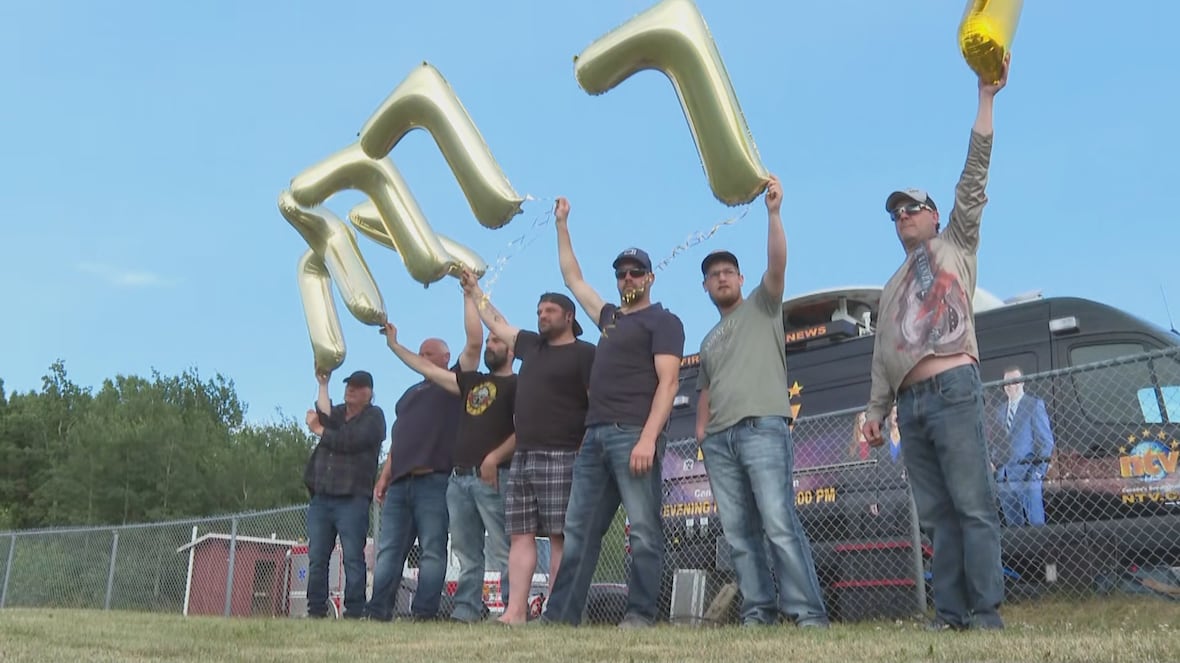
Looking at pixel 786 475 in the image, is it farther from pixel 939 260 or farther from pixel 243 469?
pixel 243 469

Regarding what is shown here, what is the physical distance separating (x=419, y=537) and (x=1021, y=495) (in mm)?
3531

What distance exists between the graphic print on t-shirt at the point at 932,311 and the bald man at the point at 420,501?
294 centimetres

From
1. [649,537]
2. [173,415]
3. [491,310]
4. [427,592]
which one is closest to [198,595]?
[427,592]

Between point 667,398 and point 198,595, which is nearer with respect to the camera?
point 667,398

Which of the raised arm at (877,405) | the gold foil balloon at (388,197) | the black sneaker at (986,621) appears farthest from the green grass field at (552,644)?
Answer: the gold foil balloon at (388,197)

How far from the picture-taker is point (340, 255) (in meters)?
6.63

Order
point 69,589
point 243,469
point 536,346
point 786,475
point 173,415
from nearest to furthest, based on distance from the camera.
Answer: point 786,475 < point 536,346 < point 69,589 < point 243,469 < point 173,415

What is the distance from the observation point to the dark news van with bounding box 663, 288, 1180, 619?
589 centimetres

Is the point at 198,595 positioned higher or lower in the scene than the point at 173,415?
lower

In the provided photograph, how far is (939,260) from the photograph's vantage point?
3.92 m

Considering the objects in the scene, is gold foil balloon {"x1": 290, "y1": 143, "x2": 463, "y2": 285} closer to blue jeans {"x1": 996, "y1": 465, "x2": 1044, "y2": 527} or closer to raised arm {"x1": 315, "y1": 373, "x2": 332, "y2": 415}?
raised arm {"x1": 315, "y1": 373, "x2": 332, "y2": 415}

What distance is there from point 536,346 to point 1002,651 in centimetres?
297

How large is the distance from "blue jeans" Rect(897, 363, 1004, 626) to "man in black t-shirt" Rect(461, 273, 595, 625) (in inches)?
65.4

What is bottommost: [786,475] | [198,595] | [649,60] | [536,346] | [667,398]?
[198,595]
